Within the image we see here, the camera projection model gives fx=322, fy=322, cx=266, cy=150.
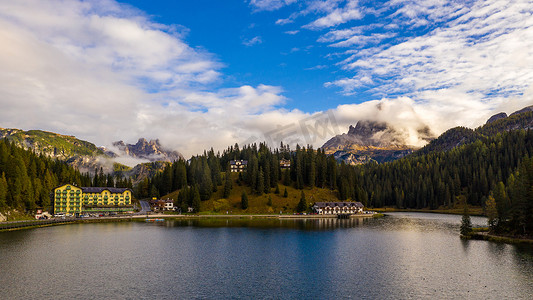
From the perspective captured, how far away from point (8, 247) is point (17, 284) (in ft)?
129

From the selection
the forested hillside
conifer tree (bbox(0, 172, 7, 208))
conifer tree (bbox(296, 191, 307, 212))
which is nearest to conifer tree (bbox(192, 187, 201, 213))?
conifer tree (bbox(296, 191, 307, 212))

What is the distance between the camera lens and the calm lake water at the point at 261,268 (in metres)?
51.4

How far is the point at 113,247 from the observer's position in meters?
87.7

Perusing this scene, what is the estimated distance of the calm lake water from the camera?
51438 mm

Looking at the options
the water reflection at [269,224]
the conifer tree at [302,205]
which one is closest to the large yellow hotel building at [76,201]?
the water reflection at [269,224]

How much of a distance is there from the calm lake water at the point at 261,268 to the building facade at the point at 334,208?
86586mm

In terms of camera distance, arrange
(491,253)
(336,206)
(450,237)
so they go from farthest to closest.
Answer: (336,206)
(450,237)
(491,253)

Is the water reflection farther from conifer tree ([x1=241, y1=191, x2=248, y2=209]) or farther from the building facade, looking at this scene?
the building facade

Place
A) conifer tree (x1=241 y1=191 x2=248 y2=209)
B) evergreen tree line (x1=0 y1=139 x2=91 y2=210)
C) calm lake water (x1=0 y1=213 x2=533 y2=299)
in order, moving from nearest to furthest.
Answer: calm lake water (x1=0 y1=213 x2=533 y2=299)
evergreen tree line (x1=0 y1=139 x2=91 y2=210)
conifer tree (x1=241 y1=191 x2=248 y2=209)

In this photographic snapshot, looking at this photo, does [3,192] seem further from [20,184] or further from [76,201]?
[76,201]

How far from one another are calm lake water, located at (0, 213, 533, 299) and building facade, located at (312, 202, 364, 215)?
8659 centimetres

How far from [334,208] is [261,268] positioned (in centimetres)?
13543

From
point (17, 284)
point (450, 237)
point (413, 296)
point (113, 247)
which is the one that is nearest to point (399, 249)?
point (450, 237)

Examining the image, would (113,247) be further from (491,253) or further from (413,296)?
(491,253)
